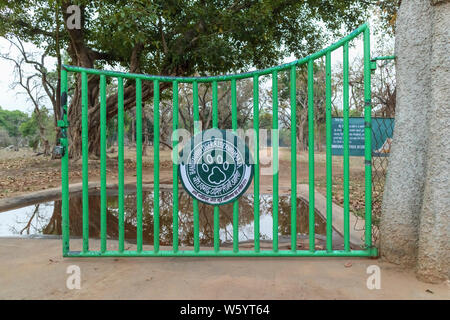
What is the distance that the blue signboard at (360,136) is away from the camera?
3.10 meters

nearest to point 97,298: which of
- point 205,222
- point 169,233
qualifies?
point 169,233

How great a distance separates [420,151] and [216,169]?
1.87 meters

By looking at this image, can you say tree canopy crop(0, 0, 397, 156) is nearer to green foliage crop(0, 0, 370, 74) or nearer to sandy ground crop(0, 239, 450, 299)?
green foliage crop(0, 0, 370, 74)

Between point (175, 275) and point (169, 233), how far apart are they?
183cm

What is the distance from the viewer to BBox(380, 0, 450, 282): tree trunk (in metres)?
2.54

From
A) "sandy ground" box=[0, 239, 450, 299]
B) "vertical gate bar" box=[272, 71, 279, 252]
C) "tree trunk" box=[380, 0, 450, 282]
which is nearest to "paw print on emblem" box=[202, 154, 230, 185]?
"vertical gate bar" box=[272, 71, 279, 252]

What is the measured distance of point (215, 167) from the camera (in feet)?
10.1

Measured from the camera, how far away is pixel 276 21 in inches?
443

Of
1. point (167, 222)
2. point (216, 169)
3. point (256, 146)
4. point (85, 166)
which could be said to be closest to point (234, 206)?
point (216, 169)

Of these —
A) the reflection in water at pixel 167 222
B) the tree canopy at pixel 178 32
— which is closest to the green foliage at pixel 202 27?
the tree canopy at pixel 178 32

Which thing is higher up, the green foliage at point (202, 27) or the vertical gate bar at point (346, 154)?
the green foliage at point (202, 27)

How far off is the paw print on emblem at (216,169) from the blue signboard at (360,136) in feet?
3.65

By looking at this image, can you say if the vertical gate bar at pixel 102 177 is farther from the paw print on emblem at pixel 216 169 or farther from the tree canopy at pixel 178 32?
the tree canopy at pixel 178 32

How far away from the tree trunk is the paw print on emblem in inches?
61.8
